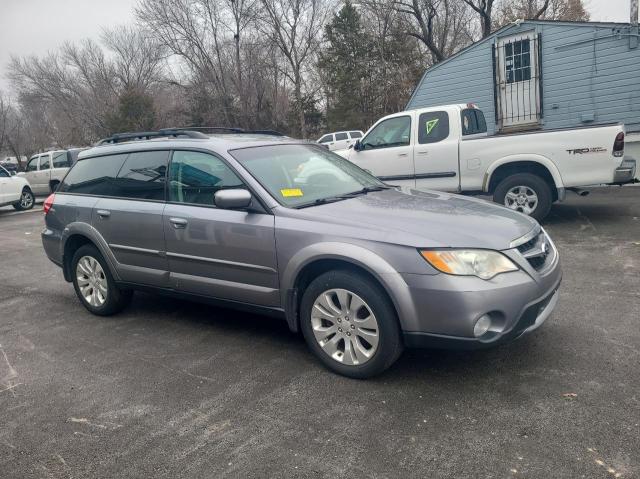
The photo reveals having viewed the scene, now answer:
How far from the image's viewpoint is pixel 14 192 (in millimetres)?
15664

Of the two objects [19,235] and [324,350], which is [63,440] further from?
[19,235]

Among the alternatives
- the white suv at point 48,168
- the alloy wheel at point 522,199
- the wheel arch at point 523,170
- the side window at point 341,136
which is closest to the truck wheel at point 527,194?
the alloy wheel at point 522,199

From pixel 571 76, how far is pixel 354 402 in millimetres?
11706

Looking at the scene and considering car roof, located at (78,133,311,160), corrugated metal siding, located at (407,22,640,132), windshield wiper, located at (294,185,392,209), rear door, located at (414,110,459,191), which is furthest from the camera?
corrugated metal siding, located at (407,22,640,132)

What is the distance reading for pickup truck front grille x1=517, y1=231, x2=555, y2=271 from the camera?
340 cm

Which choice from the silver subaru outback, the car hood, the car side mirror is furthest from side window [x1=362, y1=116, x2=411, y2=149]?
the car side mirror

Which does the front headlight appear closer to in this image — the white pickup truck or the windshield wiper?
the windshield wiper

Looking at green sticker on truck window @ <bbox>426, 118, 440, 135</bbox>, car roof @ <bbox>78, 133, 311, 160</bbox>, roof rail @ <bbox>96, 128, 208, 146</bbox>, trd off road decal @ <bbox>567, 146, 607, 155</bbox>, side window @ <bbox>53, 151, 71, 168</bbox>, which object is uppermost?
side window @ <bbox>53, 151, 71, 168</bbox>

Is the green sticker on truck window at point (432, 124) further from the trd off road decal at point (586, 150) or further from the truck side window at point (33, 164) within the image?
the truck side window at point (33, 164)

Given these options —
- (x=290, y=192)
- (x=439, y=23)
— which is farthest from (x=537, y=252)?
(x=439, y=23)

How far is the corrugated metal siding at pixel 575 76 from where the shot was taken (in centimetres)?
1170

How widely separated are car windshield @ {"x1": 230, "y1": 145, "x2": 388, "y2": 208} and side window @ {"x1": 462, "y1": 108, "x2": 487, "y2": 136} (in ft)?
14.4

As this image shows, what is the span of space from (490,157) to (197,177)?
16.8ft

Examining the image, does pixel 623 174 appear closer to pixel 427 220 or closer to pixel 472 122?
pixel 472 122
